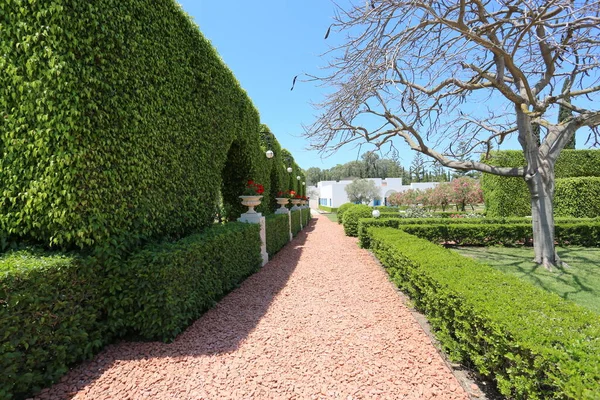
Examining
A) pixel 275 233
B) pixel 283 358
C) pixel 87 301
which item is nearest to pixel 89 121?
pixel 87 301

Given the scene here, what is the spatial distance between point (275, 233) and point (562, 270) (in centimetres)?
710

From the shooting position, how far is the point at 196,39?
494cm

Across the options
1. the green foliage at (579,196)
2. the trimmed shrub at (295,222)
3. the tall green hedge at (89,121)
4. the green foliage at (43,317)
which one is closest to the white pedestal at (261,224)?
the tall green hedge at (89,121)

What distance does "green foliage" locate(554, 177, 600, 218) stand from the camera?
489 inches

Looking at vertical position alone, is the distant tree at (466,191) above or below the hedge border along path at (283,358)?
above

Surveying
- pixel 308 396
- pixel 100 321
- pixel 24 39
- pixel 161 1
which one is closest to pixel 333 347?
pixel 308 396

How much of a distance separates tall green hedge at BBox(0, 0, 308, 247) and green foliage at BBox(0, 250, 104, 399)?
351 millimetres

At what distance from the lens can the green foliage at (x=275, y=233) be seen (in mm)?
7652

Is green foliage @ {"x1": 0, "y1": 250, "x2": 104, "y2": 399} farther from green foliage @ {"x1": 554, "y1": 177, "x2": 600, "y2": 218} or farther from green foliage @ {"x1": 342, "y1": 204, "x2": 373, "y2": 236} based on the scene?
green foliage @ {"x1": 554, "y1": 177, "x2": 600, "y2": 218}

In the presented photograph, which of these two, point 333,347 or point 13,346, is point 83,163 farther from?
point 333,347

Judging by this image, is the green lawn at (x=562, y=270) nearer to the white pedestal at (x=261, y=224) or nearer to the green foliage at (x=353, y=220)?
the green foliage at (x=353, y=220)

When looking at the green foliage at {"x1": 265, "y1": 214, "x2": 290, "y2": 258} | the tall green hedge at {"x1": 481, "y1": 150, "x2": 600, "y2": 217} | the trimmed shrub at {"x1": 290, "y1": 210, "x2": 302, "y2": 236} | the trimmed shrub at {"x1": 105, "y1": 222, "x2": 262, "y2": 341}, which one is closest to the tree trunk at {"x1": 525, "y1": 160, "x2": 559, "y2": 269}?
the green foliage at {"x1": 265, "y1": 214, "x2": 290, "y2": 258}

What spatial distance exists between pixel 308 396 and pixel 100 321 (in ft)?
7.81

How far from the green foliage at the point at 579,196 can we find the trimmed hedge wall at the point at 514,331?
44.0 ft
